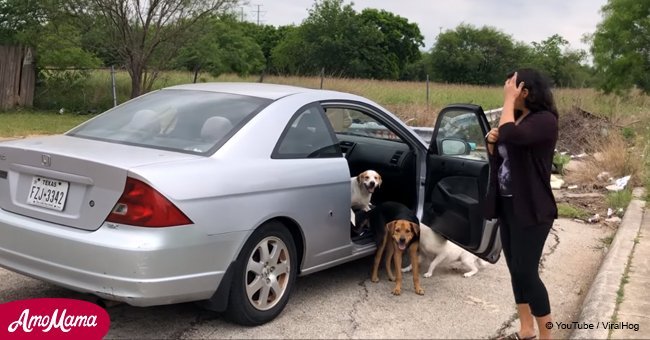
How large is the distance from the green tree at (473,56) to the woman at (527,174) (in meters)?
75.7

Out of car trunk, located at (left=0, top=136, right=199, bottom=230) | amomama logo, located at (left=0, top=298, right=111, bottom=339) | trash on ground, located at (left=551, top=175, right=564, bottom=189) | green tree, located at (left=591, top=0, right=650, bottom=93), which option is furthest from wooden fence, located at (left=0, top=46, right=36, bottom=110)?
green tree, located at (left=591, top=0, right=650, bottom=93)

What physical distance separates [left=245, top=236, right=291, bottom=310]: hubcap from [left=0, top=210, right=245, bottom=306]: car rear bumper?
0.26 m

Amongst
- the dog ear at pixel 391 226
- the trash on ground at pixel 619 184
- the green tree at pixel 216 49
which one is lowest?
the trash on ground at pixel 619 184

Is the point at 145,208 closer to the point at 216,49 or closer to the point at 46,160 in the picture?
the point at 46,160

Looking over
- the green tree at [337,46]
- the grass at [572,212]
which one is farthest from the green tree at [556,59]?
the grass at [572,212]

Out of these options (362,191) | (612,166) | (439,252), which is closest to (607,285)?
(439,252)

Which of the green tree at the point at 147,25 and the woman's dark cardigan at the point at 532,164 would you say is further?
the green tree at the point at 147,25

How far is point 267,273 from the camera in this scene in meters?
3.97

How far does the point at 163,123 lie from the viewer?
167 inches

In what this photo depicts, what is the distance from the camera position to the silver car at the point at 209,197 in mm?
3348

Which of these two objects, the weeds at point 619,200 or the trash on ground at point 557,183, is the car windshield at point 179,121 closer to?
the weeds at point 619,200

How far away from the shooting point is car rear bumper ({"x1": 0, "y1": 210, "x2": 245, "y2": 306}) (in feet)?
10.8

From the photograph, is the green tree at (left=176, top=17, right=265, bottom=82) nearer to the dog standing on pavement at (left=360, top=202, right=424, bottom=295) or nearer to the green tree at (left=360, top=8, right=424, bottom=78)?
the dog standing on pavement at (left=360, top=202, right=424, bottom=295)

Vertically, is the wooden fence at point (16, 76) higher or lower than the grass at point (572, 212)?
A: higher
